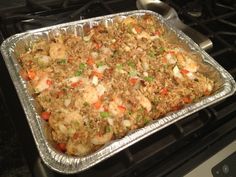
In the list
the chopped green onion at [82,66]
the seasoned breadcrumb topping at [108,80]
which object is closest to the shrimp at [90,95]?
the seasoned breadcrumb topping at [108,80]

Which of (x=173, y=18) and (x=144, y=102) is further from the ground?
(x=173, y=18)

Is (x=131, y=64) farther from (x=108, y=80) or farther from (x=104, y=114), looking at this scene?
(x=104, y=114)

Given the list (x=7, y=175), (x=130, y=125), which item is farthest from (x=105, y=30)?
(x=7, y=175)

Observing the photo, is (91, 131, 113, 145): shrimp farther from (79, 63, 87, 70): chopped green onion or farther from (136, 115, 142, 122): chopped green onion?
(79, 63, 87, 70): chopped green onion

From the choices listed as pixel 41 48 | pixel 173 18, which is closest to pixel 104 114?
pixel 41 48

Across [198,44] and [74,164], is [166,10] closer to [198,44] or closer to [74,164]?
[198,44]

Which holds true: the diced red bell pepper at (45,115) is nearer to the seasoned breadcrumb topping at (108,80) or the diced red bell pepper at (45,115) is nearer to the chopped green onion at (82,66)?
the seasoned breadcrumb topping at (108,80)

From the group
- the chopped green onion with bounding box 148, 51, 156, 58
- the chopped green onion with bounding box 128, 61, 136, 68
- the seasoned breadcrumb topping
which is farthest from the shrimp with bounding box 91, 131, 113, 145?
the chopped green onion with bounding box 148, 51, 156, 58
